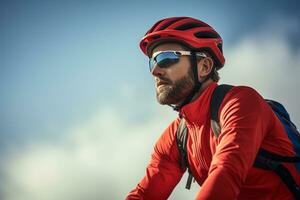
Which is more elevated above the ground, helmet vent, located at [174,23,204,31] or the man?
helmet vent, located at [174,23,204,31]

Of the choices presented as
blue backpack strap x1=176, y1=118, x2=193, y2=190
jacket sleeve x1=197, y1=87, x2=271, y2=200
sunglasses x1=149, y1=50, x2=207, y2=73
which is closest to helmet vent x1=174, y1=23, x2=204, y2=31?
sunglasses x1=149, y1=50, x2=207, y2=73

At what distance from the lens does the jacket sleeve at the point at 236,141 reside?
3.74m

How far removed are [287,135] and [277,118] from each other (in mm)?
293

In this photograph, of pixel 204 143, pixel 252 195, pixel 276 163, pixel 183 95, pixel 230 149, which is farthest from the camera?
pixel 183 95

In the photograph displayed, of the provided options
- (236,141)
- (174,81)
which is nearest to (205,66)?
(174,81)

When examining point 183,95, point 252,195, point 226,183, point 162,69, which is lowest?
point 252,195

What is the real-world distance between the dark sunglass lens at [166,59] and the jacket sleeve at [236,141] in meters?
1.33

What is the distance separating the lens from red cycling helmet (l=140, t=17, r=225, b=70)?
19.9 ft

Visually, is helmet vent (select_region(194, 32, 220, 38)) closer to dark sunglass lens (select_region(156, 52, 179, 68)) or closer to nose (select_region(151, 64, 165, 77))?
dark sunglass lens (select_region(156, 52, 179, 68))

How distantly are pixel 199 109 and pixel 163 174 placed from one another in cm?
141

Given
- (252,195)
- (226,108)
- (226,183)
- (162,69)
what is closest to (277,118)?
(226,108)

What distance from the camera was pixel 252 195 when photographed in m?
5.05

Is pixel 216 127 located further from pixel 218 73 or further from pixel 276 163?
pixel 218 73

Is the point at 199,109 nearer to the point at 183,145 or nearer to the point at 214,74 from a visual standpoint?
the point at 183,145
